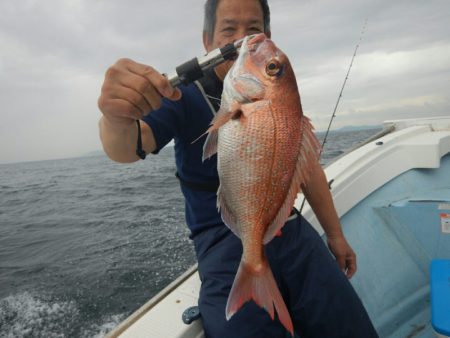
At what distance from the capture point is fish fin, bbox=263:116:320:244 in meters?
1.30

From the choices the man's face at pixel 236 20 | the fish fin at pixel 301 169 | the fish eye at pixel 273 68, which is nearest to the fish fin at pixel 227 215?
the fish fin at pixel 301 169

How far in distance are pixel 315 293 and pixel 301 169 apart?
30.7 inches

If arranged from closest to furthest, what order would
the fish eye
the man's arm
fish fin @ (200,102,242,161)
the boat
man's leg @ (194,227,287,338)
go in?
fish fin @ (200,102,242,161)
the fish eye
man's leg @ (194,227,287,338)
the man's arm
the boat

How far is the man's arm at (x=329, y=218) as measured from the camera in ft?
7.09

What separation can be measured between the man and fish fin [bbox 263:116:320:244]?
0.45 metres

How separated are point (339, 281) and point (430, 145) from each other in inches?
101

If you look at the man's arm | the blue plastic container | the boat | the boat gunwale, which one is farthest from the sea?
the boat gunwale

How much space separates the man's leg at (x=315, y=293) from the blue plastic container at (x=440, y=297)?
1.04 feet

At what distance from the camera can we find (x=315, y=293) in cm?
167

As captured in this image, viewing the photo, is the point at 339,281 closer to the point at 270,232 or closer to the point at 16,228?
the point at 270,232

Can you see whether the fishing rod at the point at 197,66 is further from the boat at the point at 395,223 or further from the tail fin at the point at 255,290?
the boat at the point at 395,223

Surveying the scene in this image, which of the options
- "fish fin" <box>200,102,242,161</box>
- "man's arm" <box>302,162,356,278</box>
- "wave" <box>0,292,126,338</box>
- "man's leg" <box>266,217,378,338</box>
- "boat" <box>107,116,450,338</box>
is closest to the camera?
"fish fin" <box>200,102,242,161</box>

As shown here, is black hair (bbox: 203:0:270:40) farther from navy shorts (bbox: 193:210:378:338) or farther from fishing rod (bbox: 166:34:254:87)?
navy shorts (bbox: 193:210:378:338)

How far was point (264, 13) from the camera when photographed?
6.45ft
